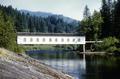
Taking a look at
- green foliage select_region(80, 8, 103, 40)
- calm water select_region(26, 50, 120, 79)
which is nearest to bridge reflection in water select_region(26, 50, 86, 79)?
calm water select_region(26, 50, 120, 79)

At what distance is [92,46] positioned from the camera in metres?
93.7

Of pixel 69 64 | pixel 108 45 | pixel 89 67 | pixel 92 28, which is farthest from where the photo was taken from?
pixel 92 28

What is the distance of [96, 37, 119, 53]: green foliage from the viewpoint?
85.1 metres

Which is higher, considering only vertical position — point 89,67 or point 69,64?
point 89,67

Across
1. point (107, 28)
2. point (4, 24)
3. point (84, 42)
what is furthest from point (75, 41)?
point (4, 24)

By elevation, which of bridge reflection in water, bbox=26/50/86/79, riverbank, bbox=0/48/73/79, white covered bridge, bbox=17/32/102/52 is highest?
riverbank, bbox=0/48/73/79

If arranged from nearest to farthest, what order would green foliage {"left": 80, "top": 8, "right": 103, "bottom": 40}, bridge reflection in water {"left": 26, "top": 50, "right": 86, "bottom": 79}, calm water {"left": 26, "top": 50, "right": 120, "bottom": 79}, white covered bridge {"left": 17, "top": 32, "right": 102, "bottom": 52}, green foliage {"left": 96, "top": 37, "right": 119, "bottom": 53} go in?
calm water {"left": 26, "top": 50, "right": 120, "bottom": 79} → bridge reflection in water {"left": 26, "top": 50, "right": 86, "bottom": 79} → green foliage {"left": 96, "top": 37, "right": 119, "bottom": 53} → white covered bridge {"left": 17, "top": 32, "right": 102, "bottom": 52} → green foliage {"left": 80, "top": 8, "right": 103, "bottom": 40}

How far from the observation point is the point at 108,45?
3401 inches

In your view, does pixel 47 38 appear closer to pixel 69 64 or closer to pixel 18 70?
pixel 69 64

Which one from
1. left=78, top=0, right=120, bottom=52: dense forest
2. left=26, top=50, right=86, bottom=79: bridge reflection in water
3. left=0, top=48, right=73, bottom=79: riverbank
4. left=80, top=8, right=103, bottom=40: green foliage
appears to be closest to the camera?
left=0, top=48, right=73, bottom=79: riverbank

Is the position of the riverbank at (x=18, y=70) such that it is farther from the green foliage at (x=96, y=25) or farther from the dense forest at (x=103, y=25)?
the green foliage at (x=96, y=25)

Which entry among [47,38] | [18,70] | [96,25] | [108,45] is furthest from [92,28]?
[18,70]

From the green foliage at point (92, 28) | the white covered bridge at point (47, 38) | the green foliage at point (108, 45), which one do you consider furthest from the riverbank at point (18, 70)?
the green foliage at point (92, 28)

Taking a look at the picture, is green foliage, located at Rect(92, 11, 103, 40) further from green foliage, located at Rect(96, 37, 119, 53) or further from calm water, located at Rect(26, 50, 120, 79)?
calm water, located at Rect(26, 50, 120, 79)
